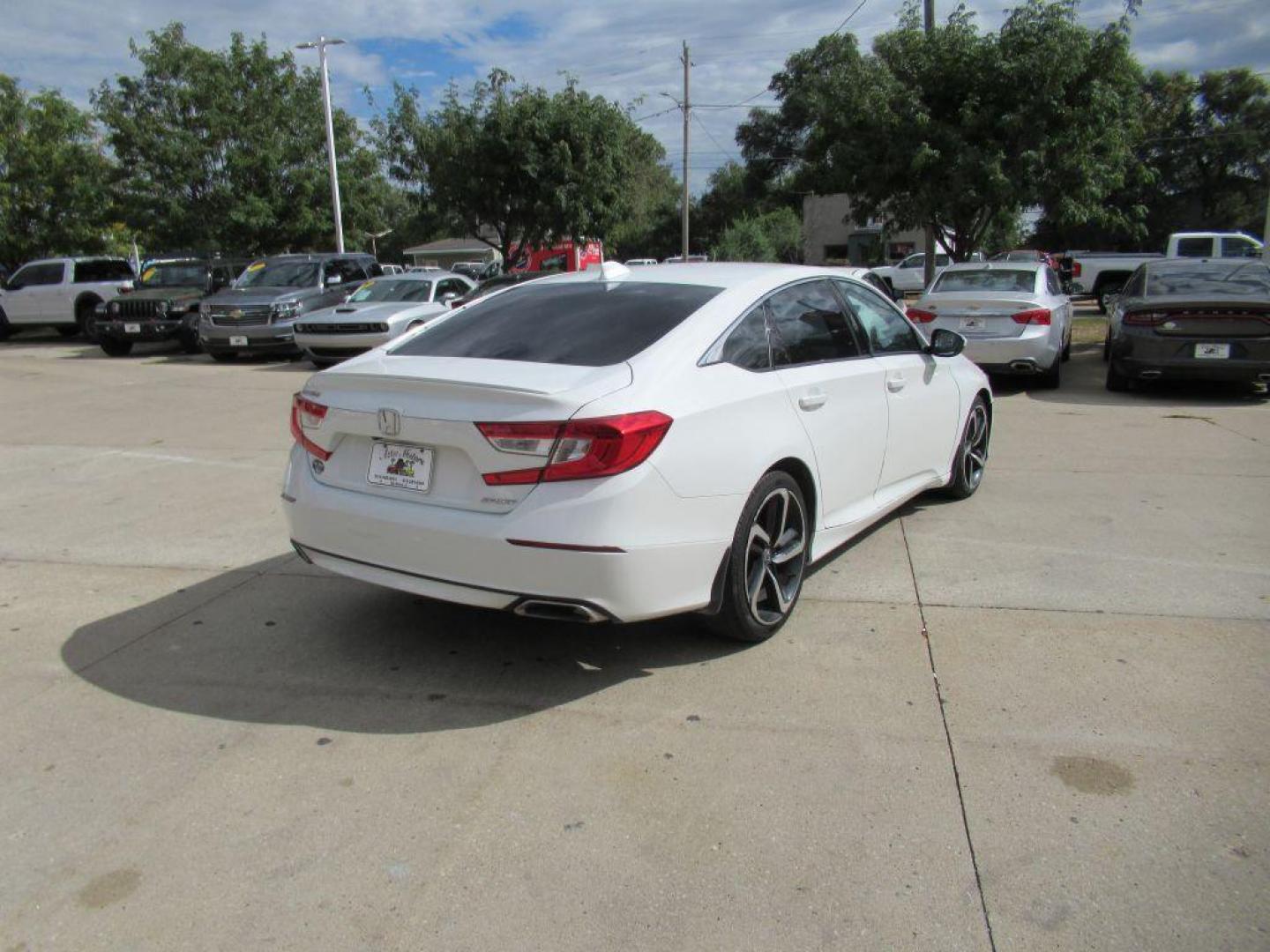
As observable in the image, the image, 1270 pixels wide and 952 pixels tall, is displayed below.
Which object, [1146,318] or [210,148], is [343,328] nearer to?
[1146,318]

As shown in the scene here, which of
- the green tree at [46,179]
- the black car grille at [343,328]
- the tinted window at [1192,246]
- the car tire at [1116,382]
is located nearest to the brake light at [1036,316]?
the car tire at [1116,382]

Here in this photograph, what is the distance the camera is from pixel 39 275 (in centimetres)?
2173

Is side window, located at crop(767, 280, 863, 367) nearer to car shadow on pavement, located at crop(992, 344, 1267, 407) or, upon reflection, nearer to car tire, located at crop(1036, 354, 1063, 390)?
car shadow on pavement, located at crop(992, 344, 1267, 407)

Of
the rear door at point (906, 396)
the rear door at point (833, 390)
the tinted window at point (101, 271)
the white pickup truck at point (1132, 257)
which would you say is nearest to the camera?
the rear door at point (833, 390)

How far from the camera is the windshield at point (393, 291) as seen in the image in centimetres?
1608

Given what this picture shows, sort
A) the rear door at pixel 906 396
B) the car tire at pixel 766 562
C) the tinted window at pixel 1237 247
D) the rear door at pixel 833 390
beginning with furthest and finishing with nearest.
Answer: the tinted window at pixel 1237 247
the rear door at pixel 906 396
the rear door at pixel 833 390
the car tire at pixel 766 562

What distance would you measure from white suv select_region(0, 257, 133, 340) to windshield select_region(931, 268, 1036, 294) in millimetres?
17254

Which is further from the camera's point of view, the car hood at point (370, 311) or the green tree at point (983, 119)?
the green tree at point (983, 119)

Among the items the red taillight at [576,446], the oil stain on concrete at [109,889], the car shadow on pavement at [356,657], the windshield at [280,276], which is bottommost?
the oil stain on concrete at [109,889]

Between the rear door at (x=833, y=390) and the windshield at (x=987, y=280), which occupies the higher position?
the windshield at (x=987, y=280)

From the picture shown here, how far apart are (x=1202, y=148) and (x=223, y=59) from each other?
46.9 metres

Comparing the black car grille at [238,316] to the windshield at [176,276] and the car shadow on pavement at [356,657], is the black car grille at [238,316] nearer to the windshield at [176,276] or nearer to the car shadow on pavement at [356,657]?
the windshield at [176,276]

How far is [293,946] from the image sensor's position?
2463 millimetres

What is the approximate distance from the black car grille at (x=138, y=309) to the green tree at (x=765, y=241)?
2483cm
